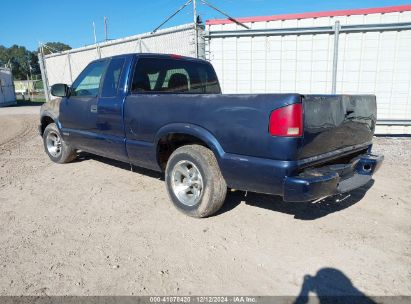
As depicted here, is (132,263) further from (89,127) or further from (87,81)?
(87,81)

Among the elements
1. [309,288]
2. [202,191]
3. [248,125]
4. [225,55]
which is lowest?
[309,288]

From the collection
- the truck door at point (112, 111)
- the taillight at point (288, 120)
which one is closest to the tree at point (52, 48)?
the truck door at point (112, 111)

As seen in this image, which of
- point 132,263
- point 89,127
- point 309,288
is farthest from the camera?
point 89,127

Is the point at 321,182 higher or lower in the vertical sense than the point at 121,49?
lower

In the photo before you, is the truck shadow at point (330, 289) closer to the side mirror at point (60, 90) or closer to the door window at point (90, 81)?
the door window at point (90, 81)

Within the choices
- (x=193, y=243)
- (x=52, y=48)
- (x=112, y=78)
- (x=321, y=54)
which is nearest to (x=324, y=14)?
(x=321, y=54)

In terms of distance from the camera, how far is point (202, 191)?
344cm

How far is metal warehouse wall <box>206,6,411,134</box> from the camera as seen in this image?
7617mm

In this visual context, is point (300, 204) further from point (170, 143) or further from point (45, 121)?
point (45, 121)

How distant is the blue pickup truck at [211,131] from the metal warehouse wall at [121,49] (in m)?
3.80

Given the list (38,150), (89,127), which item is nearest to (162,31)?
(38,150)

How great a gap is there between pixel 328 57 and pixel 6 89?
2764 centimetres

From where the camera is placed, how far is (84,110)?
4.86 metres

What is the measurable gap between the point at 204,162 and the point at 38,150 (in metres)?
5.40
